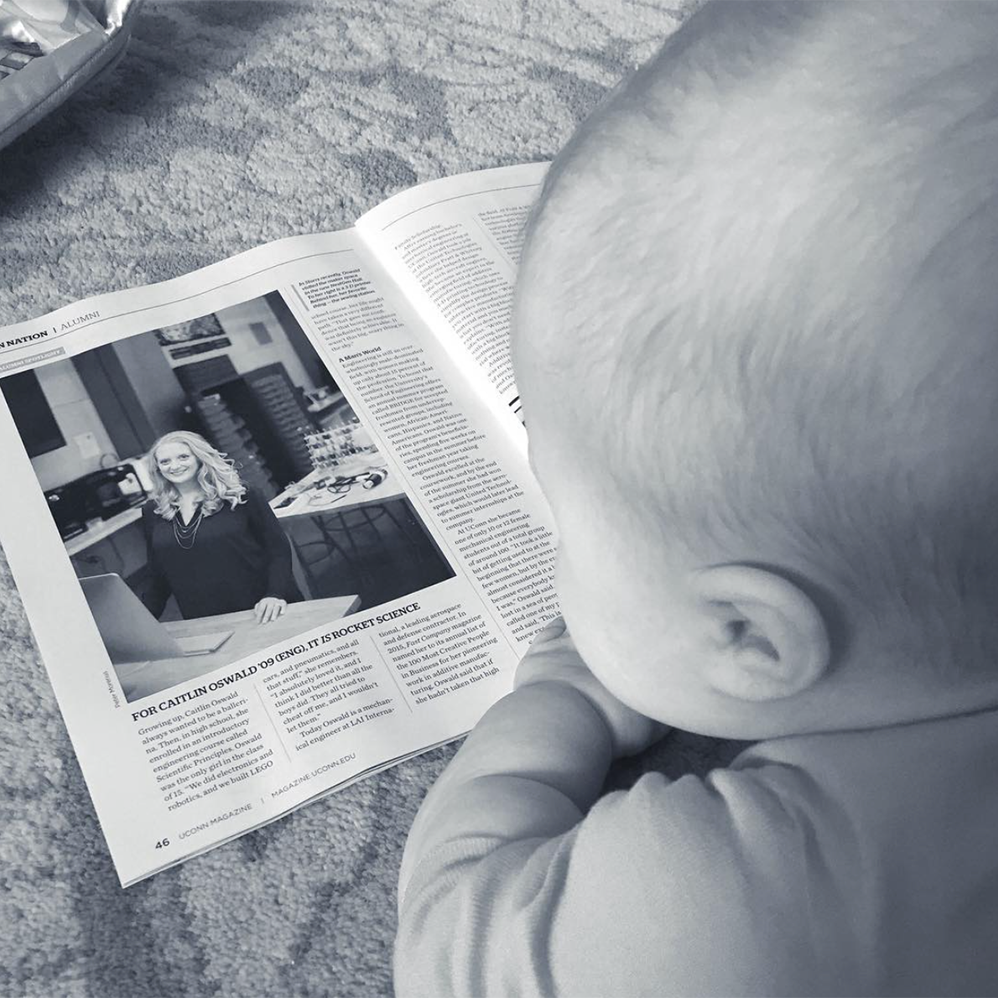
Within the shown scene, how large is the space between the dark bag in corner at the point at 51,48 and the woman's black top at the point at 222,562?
430 millimetres

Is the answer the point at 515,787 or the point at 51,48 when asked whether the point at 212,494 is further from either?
the point at 51,48

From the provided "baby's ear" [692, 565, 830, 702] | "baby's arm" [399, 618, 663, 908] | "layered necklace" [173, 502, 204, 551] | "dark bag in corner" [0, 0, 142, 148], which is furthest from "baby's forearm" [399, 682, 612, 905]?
"dark bag in corner" [0, 0, 142, 148]

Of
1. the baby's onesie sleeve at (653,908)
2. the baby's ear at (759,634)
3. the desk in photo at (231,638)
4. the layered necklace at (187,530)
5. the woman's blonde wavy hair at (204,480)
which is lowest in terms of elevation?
the desk in photo at (231,638)

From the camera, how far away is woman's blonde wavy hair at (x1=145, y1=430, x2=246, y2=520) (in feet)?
2.30

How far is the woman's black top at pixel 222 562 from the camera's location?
655 millimetres

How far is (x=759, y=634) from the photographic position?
0.39 meters

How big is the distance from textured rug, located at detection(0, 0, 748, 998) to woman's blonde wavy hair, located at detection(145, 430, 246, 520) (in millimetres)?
111

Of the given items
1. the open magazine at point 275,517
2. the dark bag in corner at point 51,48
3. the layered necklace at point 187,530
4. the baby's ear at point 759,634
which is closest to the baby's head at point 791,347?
the baby's ear at point 759,634

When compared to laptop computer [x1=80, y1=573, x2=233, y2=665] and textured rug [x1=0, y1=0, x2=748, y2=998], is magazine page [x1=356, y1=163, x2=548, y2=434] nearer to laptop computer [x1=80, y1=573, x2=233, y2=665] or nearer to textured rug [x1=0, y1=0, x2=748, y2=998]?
textured rug [x1=0, y1=0, x2=748, y2=998]

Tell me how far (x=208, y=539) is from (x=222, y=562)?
20 millimetres

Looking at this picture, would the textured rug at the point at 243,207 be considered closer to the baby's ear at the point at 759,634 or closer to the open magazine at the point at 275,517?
the open magazine at the point at 275,517

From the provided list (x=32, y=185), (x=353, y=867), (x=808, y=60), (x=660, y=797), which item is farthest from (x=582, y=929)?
(x=32, y=185)

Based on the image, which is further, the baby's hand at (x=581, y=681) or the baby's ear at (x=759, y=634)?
the baby's hand at (x=581, y=681)

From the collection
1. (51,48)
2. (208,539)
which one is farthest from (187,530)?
(51,48)
